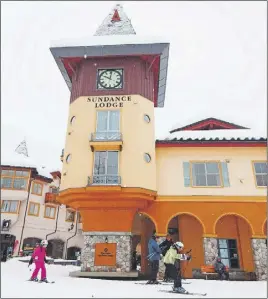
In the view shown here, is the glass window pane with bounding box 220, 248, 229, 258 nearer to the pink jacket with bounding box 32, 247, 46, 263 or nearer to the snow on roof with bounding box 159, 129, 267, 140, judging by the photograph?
the snow on roof with bounding box 159, 129, 267, 140

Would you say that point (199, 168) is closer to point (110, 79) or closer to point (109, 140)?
point (109, 140)

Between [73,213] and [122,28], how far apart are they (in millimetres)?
29434

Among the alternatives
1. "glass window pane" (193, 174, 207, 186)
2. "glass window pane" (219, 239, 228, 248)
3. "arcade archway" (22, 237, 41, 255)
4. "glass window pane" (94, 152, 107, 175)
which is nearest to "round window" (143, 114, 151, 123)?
"glass window pane" (94, 152, 107, 175)

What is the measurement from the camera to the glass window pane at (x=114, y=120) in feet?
60.1

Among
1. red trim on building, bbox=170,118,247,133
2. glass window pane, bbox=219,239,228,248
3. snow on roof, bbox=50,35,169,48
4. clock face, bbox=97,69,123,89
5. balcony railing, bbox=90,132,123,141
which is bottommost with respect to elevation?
glass window pane, bbox=219,239,228,248

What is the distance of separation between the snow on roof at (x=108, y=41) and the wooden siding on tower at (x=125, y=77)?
3.52 ft

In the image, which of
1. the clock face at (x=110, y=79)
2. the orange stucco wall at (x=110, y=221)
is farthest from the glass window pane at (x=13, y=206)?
the clock face at (x=110, y=79)

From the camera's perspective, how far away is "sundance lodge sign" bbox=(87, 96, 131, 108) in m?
18.9

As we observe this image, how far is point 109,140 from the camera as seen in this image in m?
17.6

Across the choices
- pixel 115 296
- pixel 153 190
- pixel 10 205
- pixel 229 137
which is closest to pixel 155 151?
pixel 153 190

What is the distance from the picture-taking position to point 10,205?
1481 inches

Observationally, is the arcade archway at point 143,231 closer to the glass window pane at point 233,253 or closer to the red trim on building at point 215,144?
the glass window pane at point 233,253

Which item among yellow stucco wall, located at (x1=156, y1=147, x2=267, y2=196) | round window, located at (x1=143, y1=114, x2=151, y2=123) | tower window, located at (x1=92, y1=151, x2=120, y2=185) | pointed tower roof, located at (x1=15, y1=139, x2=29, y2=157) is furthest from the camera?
pointed tower roof, located at (x1=15, y1=139, x2=29, y2=157)

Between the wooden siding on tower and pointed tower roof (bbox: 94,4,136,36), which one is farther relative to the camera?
pointed tower roof (bbox: 94,4,136,36)
